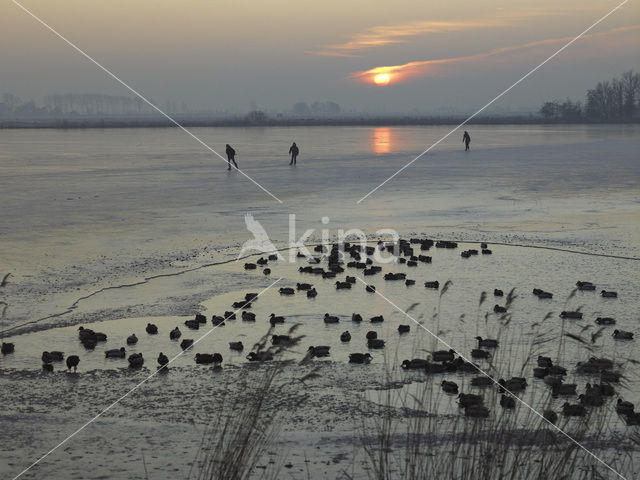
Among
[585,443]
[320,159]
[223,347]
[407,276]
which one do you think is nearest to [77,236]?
[407,276]

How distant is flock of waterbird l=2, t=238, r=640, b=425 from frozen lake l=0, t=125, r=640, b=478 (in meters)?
0.15

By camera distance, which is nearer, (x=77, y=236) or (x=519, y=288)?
(x=519, y=288)

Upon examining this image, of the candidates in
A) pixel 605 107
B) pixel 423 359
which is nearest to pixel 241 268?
pixel 423 359

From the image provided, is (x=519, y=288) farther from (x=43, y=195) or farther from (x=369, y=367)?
(x=43, y=195)

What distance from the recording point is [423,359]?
27.4 feet

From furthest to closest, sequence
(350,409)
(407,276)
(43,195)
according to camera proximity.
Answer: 1. (43,195)
2. (407,276)
3. (350,409)

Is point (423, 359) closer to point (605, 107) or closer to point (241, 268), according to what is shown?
point (241, 268)

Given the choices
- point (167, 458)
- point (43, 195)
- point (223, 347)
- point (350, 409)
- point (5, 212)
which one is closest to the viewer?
point (167, 458)

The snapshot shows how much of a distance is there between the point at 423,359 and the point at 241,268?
6007mm

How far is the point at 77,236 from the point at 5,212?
4.96 meters

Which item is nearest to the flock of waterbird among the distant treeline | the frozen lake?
the frozen lake

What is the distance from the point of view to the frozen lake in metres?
7.74

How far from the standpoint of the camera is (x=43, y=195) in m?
25.0

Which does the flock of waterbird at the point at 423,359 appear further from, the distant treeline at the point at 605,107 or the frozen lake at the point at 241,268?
the distant treeline at the point at 605,107
